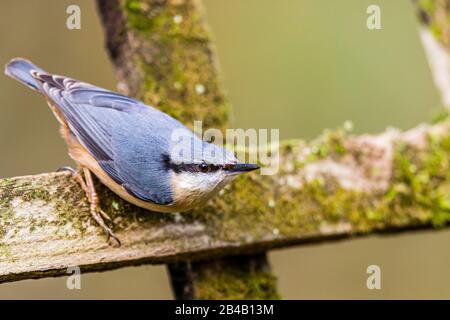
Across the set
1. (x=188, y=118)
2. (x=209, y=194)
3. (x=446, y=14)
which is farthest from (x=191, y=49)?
(x=446, y=14)

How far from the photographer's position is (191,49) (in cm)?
291

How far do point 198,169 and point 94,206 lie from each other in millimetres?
431

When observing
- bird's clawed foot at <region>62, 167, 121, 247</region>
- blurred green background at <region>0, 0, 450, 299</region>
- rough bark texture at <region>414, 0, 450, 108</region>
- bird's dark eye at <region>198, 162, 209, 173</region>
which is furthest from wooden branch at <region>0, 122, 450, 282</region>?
blurred green background at <region>0, 0, 450, 299</region>

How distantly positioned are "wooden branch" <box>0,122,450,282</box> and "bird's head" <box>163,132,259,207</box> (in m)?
0.11

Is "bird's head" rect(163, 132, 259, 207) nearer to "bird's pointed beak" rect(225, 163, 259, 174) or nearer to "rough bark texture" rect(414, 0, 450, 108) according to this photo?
"bird's pointed beak" rect(225, 163, 259, 174)

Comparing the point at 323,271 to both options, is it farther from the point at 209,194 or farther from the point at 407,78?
the point at 209,194

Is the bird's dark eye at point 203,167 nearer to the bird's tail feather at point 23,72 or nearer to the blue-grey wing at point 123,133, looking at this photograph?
the blue-grey wing at point 123,133

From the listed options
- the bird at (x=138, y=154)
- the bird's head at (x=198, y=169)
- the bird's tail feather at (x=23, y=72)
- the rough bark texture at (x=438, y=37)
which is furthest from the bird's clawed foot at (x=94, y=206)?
the rough bark texture at (x=438, y=37)

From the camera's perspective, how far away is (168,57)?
9.34 feet

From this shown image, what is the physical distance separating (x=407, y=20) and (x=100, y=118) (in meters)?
3.38

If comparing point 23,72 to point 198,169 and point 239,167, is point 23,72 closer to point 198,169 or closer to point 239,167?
point 198,169

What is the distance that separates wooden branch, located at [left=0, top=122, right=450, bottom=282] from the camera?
227cm

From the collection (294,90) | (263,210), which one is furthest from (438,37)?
(294,90)

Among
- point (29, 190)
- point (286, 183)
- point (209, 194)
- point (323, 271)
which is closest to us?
point (29, 190)
